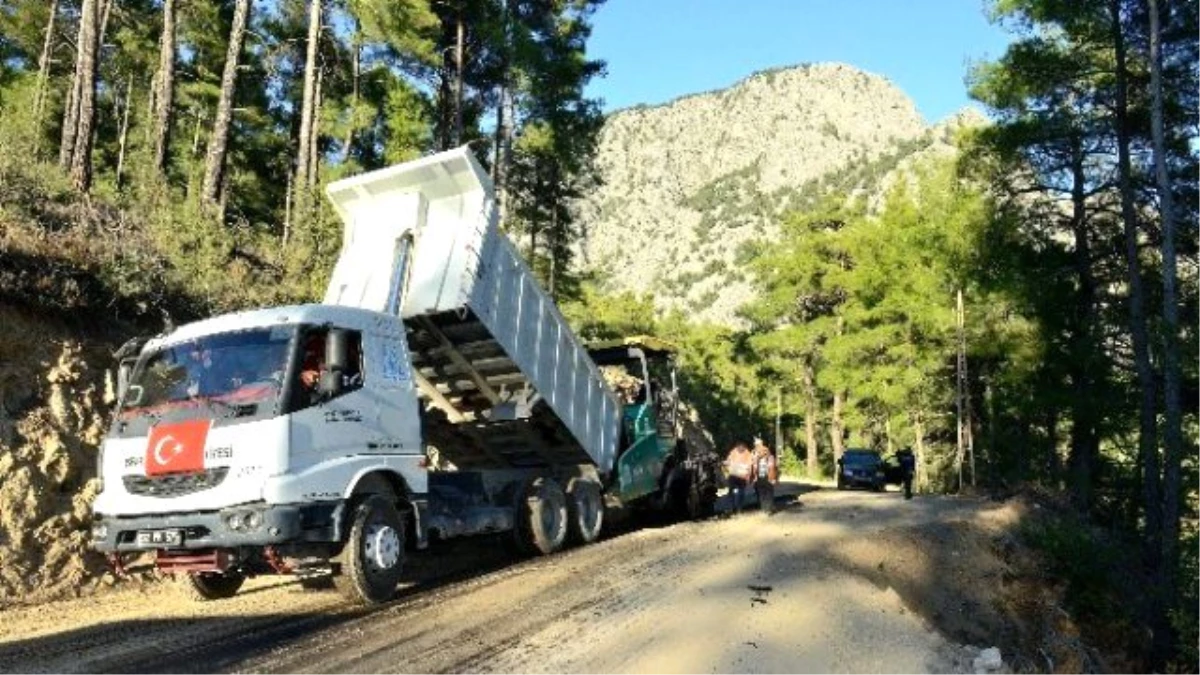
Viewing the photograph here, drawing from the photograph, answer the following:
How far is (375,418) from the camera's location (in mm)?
8891

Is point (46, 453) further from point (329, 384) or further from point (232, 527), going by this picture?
point (329, 384)

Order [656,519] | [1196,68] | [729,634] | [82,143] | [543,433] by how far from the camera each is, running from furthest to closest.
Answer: [1196,68], [82,143], [656,519], [543,433], [729,634]

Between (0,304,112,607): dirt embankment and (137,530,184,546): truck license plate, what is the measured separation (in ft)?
8.28

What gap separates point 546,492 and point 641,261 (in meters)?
177

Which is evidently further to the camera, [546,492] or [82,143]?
[82,143]

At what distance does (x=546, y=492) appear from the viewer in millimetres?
11969

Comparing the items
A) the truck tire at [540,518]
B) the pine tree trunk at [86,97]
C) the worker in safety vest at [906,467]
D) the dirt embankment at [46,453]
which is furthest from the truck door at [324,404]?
the worker in safety vest at [906,467]

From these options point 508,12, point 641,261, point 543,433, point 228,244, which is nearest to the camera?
point 543,433

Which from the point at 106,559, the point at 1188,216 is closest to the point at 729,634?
the point at 106,559

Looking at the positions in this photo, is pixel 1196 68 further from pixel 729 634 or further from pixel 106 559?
pixel 106 559

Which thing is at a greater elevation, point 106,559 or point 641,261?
point 641,261

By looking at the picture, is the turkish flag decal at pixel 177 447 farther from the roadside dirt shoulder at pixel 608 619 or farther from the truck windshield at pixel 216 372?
the roadside dirt shoulder at pixel 608 619

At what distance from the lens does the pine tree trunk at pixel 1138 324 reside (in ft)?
57.8

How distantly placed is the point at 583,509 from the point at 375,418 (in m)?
4.46
